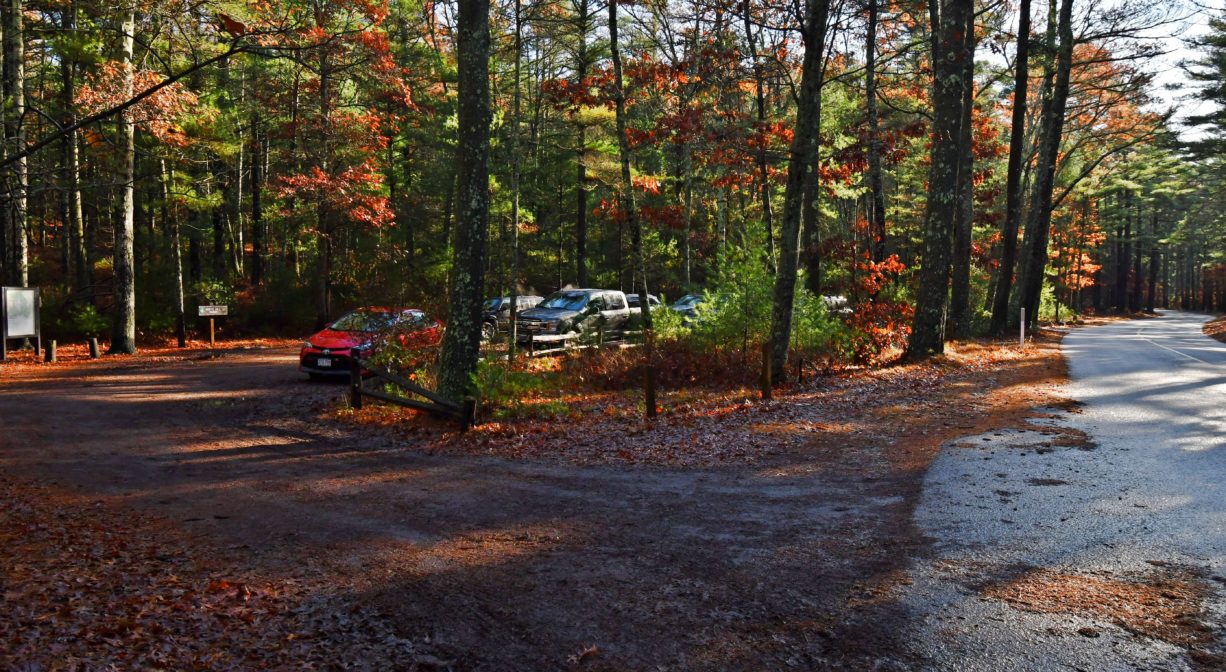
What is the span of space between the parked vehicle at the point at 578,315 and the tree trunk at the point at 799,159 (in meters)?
7.24

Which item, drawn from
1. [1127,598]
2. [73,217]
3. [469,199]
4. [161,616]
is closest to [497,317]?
[469,199]

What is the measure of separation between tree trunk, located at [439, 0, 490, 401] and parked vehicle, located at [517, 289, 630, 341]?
26.9ft

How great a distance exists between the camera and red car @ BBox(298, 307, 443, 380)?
45.8ft

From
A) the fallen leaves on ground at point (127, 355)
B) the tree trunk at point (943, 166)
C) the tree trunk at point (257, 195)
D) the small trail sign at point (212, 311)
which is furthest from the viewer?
the tree trunk at point (257, 195)

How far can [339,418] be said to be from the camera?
40.8 feet

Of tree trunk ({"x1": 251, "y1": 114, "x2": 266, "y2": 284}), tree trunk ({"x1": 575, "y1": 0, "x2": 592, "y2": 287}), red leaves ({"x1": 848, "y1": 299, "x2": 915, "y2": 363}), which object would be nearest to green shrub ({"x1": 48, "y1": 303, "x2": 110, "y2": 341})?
tree trunk ({"x1": 251, "y1": 114, "x2": 266, "y2": 284})

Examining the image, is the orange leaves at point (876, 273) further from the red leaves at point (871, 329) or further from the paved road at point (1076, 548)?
the paved road at point (1076, 548)

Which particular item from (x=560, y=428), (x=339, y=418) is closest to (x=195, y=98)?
(x=339, y=418)

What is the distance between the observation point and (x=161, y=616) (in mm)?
4590

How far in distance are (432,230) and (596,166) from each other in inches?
405

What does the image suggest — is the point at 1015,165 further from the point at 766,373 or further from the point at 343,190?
the point at 343,190

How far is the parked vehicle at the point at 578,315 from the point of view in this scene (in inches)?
816

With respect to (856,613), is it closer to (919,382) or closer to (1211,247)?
(919,382)

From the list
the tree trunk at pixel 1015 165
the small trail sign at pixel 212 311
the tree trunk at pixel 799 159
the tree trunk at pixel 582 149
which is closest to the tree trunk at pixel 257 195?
the small trail sign at pixel 212 311
